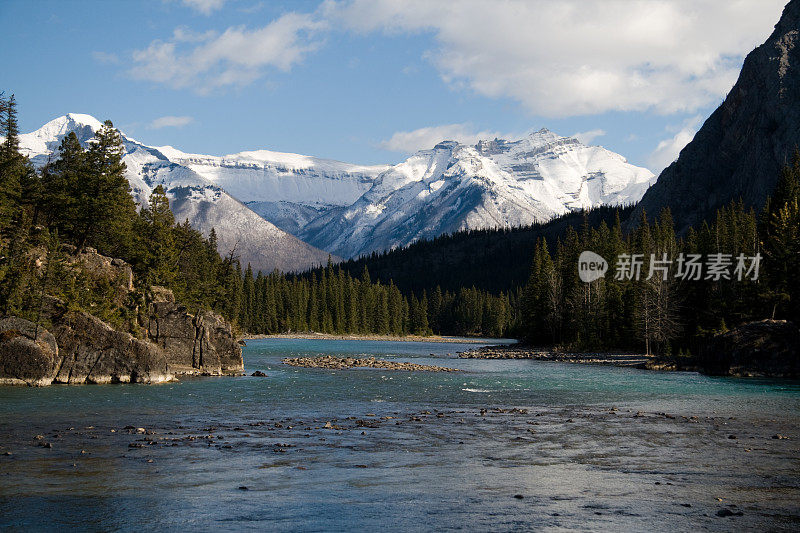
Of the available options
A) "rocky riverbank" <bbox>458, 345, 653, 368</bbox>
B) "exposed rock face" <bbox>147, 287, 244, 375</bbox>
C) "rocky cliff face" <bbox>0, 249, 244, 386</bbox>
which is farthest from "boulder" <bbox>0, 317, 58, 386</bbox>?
"rocky riverbank" <bbox>458, 345, 653, 368</bbox>

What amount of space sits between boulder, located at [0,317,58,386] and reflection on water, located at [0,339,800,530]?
9.19 feet

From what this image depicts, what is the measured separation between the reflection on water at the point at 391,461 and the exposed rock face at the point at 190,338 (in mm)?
14331

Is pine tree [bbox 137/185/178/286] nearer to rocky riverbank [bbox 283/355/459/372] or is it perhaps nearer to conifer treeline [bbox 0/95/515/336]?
conifer treeline [bbox 0/95/515/336]

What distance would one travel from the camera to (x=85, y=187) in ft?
217

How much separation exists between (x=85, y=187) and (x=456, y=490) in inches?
2273

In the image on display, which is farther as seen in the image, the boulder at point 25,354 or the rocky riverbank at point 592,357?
the rocky riverbank at point 592,357

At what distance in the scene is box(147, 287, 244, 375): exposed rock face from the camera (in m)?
62.8

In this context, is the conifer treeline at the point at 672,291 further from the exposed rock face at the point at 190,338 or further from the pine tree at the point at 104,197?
the pine tree at the point at 104,197

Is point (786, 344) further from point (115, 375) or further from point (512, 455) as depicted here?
point (115, 375)

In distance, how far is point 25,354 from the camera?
48.4 m

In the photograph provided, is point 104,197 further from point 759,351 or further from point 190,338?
point 759,351

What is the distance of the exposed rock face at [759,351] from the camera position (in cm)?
6681

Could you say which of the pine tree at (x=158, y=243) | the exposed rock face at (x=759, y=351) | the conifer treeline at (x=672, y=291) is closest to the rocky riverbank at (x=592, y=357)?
the conifer treeline at (x=672, y=291)

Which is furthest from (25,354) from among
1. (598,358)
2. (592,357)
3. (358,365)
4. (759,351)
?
(592,357)
